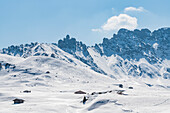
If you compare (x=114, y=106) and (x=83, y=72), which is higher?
(x=83, y=72)

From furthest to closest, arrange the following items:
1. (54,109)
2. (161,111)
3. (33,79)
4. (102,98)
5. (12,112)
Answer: (33,79) < (102,98) < (54,109) < (12,112) < (161,111)

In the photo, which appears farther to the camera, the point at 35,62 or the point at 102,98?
the point at 35,62

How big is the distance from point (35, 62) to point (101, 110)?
152 m

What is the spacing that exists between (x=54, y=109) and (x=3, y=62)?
150 meters

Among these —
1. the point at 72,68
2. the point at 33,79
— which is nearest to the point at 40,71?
the point at 33,79

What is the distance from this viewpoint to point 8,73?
15600 centimetres

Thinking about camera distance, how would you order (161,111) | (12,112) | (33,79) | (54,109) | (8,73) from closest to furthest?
(161,111)
(12,112)
(54,109)
(33,79)
(8,73)

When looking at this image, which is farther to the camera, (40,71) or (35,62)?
(35,62)

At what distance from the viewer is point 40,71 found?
6398 inches

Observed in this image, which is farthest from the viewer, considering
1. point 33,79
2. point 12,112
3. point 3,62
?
point 3,62

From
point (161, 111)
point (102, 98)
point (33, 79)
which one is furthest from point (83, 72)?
point (161, 111)

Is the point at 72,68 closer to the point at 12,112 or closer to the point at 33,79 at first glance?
the point at 33,79

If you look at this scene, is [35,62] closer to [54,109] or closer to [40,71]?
[40,71]

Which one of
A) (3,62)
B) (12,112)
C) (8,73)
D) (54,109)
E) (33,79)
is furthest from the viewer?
(3,62)
